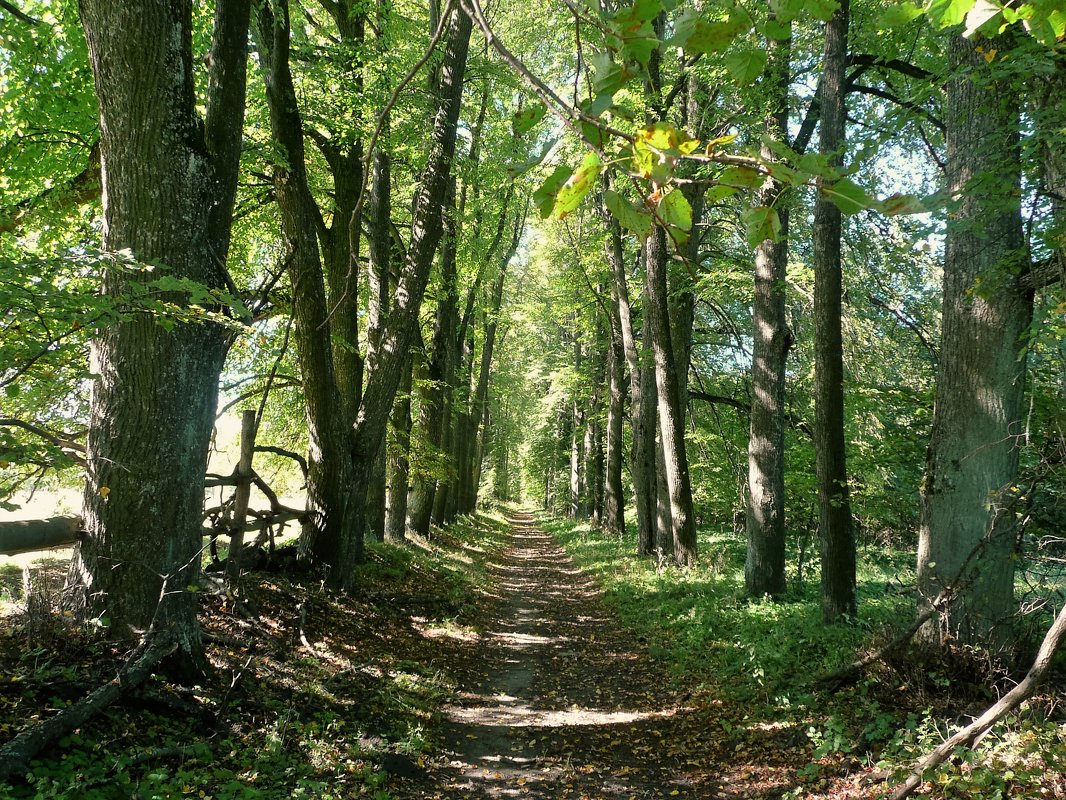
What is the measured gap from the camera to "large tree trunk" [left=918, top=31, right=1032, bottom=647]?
5.06 m

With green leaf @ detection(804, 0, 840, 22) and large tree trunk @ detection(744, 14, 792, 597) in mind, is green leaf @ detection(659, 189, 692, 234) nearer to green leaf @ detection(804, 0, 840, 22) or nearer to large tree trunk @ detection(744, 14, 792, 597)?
green leaf @ detection(804, 0, 840, 22)

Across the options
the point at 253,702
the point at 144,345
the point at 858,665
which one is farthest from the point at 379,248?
the point at 858,665

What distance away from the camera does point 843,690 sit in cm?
592

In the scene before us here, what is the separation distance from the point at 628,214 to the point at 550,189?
0.16 metres

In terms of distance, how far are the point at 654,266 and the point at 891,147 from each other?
14.0 ft

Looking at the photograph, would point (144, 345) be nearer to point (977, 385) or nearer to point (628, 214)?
point (628, 214)

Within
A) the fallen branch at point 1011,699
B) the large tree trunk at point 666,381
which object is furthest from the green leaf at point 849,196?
the large tree trunk at point 666,381

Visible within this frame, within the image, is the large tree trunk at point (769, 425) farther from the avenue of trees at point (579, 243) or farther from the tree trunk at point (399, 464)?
the tree trunk at point (399, 464)

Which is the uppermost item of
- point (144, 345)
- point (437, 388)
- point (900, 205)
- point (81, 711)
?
point (437, 388)

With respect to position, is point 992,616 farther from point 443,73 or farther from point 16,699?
point 443,73

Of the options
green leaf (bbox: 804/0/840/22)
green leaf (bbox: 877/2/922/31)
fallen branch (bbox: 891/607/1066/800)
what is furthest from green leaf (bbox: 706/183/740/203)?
fallen branch (bbox: 891/607/1066/800)

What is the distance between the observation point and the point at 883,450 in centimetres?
948

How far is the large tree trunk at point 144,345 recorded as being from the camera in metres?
4.75

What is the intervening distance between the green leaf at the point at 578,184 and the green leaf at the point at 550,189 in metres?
0.02
